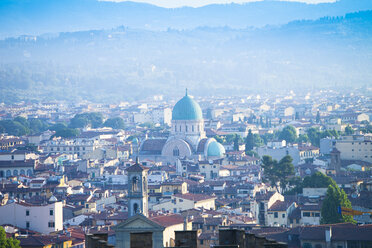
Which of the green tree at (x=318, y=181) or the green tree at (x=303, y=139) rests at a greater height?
the green tree at (x=303, y=139)

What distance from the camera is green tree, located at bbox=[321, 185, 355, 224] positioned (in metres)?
41.0

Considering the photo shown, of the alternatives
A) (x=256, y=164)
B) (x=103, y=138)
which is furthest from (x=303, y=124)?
(x=256, y=164)

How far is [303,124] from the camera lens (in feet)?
445

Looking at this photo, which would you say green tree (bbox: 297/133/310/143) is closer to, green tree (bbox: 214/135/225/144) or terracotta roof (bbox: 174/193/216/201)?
green tree (bbox: 214/135/225/144)

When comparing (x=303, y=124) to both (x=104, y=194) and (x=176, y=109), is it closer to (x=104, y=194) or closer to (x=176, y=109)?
(x=176, y=109)

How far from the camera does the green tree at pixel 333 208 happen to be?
4096 cm

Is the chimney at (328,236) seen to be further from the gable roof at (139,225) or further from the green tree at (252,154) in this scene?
the green tree at (252,154)

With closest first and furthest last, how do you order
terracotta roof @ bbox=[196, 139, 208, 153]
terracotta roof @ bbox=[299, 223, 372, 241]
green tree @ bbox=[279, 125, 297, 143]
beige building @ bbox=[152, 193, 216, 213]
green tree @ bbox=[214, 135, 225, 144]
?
terracotta roof @ bbox=[299, 223, 372, 241] → beige building @ bbox=[152, 193, 216, 213] → terracotta roof @ bbox=[196, 139, 208, 153] → green tree @ bbox=[214, 135, 225, 144] → green tree @ bbox=[279, 125, 297, 143]

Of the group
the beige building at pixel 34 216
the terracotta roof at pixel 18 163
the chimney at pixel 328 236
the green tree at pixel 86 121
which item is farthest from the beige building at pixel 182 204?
the green tree at pixel 86 121

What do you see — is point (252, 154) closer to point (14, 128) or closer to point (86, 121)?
point (14, 128)

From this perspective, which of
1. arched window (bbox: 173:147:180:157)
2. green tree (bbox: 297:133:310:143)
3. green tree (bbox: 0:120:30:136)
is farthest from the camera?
green tree (bbox: 0:120:30:136)

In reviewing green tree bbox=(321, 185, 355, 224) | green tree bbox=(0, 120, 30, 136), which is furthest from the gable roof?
green tree bbox=(0, 120, 30, 136)

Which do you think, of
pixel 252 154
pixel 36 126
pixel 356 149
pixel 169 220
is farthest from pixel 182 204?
pixel 36 126

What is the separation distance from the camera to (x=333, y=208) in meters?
41.9
